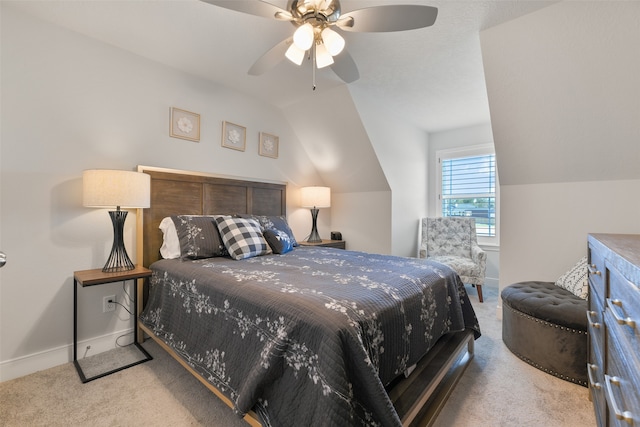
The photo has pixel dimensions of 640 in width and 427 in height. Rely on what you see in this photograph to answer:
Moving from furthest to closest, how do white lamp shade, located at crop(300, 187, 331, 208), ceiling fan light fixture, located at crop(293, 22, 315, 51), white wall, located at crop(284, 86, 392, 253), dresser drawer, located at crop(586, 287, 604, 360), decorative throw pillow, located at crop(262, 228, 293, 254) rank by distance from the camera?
1. white lamp shade, located at crop(300, 187, 331, 208)
2. white wall, located at crop(284, 86, 392, 253)
3. decorative throw pillow, located at crop(262, 228, 293, 254)
4. ceiling fan light fixture, located at crop(293, 22, 315, 51)
5. dresser drawer, located at crop(586, 287, 604, 360)

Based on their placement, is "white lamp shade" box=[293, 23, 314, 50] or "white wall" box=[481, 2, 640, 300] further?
"white wall" box=[481, 2, 640, 300]

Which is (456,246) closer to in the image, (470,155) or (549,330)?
(470,155)

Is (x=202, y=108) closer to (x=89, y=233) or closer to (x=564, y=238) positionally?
(x=89, y=233)

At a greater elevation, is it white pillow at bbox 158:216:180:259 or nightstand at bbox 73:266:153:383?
white pillow at bbox 158:216:180:259

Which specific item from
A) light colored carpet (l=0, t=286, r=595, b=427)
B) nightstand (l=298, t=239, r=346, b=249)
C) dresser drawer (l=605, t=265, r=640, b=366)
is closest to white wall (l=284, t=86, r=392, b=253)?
nightstand (l=298, t=239, r=346, b=249)

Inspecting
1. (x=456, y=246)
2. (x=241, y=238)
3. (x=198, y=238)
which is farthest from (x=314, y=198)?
(x=456, y=246)

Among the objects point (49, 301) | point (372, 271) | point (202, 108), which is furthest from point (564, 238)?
point (49, 301)

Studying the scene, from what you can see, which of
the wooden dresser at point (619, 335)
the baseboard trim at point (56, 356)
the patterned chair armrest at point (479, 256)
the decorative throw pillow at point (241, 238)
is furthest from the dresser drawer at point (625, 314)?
the baseboard trim at point (56, 356)

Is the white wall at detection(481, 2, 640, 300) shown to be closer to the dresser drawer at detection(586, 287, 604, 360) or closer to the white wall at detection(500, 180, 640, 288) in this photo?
the white wall at detection(500, 180, 640, 288)

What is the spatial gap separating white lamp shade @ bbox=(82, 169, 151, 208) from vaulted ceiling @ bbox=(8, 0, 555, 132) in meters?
1.11

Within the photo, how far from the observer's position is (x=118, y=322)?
7.49 feet

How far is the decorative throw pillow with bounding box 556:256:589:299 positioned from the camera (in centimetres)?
202

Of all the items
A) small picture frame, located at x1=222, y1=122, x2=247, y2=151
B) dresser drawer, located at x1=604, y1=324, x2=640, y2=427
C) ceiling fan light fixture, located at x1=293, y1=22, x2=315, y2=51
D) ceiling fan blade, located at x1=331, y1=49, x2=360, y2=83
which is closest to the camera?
dresser drawer, located at x1=604, y1=324, x2=640, y2=427

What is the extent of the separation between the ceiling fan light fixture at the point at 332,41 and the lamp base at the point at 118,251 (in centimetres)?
190
